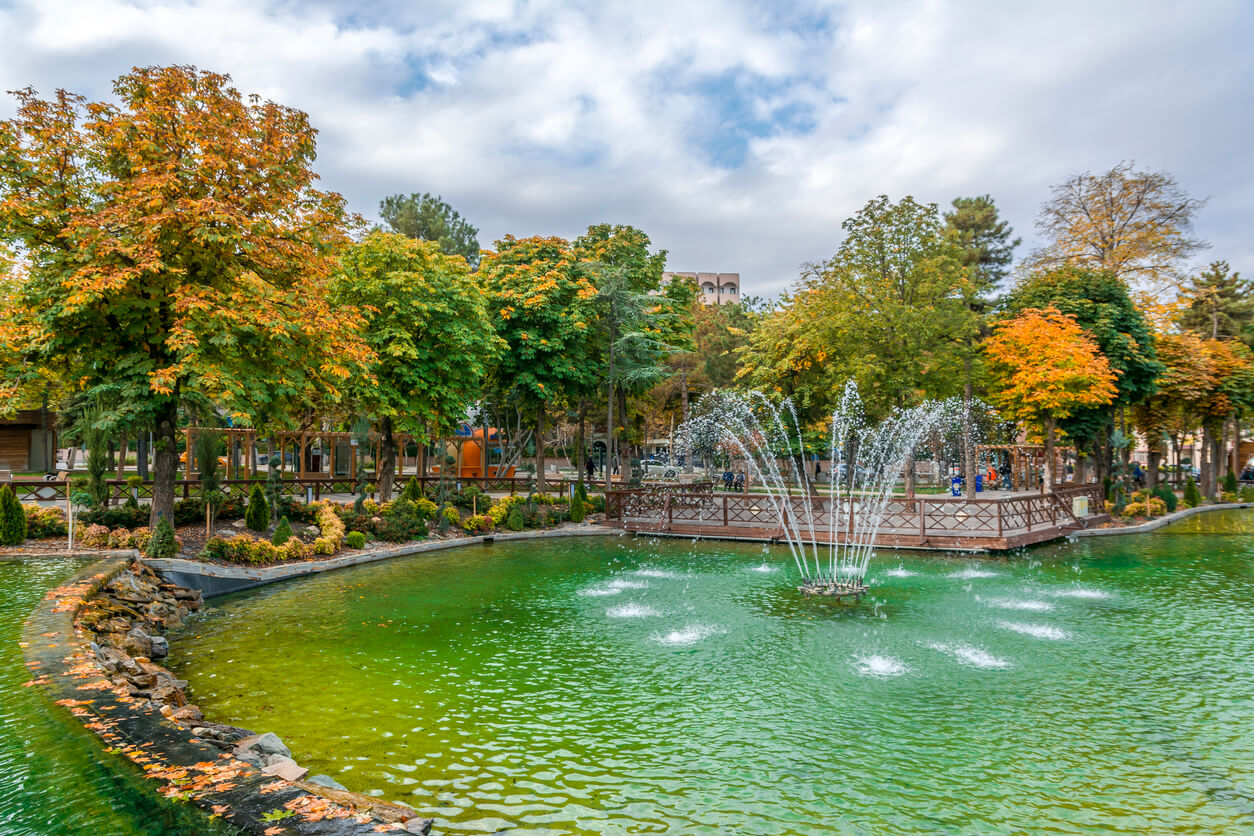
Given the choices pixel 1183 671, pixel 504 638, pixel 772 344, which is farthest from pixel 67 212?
pixel 772 344

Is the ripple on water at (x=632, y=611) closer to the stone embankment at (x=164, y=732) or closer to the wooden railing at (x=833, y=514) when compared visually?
the stone embankment at (x=164, y=732)

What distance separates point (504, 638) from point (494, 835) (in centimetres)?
598

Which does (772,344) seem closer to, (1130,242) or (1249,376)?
(1130,242)

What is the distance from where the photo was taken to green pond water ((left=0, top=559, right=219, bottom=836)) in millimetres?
4633

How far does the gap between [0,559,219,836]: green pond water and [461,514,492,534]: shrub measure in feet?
49.9

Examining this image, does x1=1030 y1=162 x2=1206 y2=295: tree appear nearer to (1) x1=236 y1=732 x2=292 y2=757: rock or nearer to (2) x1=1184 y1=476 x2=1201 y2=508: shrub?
(2) x1=1184 y1=476 x2=1201 y2=508: shrub

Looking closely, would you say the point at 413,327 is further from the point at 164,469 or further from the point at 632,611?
the point at 632,611

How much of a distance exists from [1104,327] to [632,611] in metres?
25.8

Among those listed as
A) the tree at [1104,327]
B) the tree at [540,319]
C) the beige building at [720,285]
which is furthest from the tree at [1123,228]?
the beige building at [720,285]

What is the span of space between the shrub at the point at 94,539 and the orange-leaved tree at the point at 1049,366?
29.7 m

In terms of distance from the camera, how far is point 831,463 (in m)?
28.6

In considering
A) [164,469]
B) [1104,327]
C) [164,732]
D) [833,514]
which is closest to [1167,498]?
[1104,327]

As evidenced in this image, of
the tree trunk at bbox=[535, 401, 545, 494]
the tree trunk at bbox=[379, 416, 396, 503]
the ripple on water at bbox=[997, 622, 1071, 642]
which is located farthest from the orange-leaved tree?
the tree trunk at bbox=[379, 416, 396, 503]

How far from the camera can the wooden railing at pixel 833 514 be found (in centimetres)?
2083
